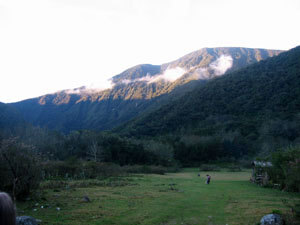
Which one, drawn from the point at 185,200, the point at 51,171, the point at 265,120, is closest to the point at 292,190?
the point at 185,200

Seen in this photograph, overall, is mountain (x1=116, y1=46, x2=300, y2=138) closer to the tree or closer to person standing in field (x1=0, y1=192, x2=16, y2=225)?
the tree

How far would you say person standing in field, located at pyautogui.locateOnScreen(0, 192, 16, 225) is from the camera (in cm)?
368

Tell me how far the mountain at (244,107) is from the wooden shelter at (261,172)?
46771 millimetres

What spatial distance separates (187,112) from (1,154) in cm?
9554

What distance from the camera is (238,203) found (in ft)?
47.6

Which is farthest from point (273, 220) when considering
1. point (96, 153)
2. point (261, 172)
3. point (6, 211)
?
point (96, 153)

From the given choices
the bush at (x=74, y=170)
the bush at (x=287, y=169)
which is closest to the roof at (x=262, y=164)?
the bush at (x=287, y=169)

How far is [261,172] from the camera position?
28.2m

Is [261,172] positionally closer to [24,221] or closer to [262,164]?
[262,164]

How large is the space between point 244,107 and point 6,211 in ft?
337

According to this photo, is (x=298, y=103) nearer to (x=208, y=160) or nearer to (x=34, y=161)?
(x=208, y=160)

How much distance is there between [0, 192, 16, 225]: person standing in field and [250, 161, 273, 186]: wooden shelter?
1031 inches

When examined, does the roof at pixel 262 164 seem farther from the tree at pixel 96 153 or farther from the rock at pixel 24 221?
the tree at pixel 96 153

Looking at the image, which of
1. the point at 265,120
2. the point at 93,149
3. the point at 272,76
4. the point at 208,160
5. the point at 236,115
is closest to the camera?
the point at 93,149
